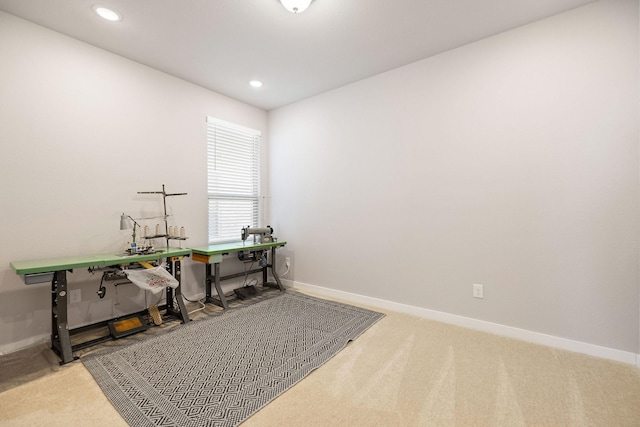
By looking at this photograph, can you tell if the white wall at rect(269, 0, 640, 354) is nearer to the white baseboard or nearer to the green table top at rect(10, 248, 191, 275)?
the white baseboard

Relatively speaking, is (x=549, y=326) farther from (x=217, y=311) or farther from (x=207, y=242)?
(x=207, y=242)

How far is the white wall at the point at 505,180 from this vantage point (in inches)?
87.4

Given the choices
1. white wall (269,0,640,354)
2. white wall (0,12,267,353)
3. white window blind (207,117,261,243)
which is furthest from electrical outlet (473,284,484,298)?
white wall (0,12,267,353)

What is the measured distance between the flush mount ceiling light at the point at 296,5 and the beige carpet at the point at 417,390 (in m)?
2.76

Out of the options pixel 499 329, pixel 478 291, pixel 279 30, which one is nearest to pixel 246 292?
pixel 478 291

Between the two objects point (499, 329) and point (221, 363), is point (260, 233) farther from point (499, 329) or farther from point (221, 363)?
point (499, 329)

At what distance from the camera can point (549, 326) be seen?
96.6 inches

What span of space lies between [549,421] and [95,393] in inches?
107

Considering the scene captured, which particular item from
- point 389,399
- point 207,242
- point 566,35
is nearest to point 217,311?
point 207,242

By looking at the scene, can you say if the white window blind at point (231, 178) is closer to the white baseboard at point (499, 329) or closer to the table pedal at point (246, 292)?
the table pedal at point (246, 292)

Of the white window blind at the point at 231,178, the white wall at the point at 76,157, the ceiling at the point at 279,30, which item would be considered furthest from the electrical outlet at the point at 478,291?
the white wall at the point at 76,157

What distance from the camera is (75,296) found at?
2709 millimetres

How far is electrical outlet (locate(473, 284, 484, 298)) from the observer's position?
109 inches

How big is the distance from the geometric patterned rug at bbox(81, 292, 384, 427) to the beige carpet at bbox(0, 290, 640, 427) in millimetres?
103
